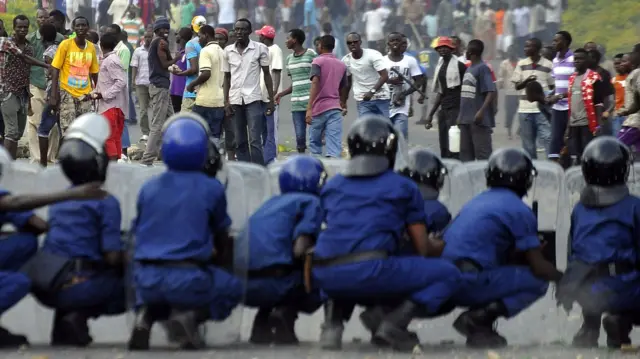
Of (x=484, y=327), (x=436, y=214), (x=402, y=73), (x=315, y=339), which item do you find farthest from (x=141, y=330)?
(x=402, y=73)

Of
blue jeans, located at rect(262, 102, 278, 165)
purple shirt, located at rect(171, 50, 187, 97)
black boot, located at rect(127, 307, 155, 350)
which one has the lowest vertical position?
black boot, located at rect(127, 307, 155, 350)

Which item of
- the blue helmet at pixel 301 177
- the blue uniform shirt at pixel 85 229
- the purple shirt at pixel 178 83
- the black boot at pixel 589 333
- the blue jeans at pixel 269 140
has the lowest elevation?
the black boot at pixel 589 333

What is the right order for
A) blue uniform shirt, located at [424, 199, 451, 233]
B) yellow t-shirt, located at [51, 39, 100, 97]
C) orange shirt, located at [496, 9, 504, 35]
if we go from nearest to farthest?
blue uniform shirt, located at [424, 199, 451, 233] → yellow t-shirt, located at [51, 39, 100, 97] → orange shirt, located at [496, 9, 504, 35]

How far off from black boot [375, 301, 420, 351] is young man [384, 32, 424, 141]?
8.66 metres

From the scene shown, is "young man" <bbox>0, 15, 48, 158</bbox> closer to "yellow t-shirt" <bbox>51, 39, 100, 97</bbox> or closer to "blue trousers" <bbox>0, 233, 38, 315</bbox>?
"yellow t-shirt" <bbox>51, 39, 100, 97</bbox>

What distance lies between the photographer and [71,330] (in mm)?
7520

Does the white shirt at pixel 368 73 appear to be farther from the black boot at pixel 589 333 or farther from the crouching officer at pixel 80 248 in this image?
the crouching officer at pixel 80 248

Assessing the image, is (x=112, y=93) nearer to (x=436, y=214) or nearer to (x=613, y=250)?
(x=436, y=214)

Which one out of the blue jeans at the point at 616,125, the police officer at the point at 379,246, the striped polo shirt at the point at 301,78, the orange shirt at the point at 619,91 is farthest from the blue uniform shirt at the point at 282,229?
the striped polo shirt at the point at 301,78

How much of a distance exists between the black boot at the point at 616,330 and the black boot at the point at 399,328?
104 cm

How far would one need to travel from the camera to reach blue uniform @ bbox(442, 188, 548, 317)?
756 cm

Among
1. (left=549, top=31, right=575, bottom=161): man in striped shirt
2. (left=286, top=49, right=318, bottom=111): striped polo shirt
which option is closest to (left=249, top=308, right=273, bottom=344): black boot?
(left=549, top=31, right=575, bottom=161): man in striped shirt

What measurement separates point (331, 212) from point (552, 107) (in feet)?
27.7

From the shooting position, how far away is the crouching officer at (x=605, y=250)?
7.61 m
